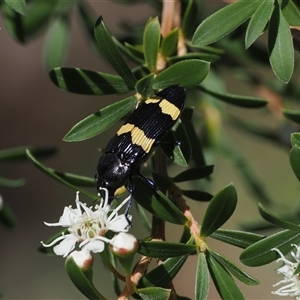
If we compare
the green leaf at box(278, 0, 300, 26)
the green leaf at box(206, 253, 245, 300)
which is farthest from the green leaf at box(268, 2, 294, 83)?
the green leaf at box(206, 253, 245, 300)

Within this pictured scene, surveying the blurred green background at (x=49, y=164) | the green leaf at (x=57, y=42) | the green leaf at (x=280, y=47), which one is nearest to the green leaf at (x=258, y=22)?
the green leaf at (x=280, y=47)

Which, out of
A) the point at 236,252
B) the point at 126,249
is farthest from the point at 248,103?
the point at 236,252

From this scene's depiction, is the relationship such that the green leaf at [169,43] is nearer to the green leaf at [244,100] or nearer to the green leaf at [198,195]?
the green leaf at [244,100]

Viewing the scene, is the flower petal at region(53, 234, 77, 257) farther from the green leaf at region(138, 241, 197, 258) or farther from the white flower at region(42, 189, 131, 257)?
the green leaf at region(138, 241, 197, 258)

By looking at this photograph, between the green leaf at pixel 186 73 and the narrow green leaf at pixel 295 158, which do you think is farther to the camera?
the green leaf at pixel 186 73

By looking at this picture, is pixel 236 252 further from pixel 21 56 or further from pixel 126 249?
pixel 126 249

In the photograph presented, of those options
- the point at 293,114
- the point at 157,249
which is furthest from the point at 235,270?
the point at 293,114

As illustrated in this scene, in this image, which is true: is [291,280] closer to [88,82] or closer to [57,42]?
[88,82]
